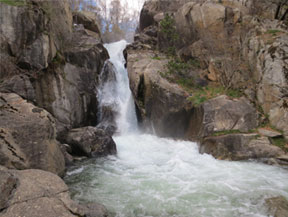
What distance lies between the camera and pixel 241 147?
10.7 metres

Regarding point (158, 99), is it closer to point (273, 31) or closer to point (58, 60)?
point (58, 60)

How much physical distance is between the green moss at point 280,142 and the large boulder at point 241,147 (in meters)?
0.33

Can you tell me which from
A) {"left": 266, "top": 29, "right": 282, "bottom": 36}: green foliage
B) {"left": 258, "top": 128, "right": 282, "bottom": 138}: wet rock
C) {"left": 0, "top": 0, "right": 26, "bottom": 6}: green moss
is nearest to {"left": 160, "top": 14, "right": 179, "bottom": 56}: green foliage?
{"left": 266, "top": 29, "right": 282, "bottom": 36}: green foliage

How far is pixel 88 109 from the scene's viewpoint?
16.1 metres

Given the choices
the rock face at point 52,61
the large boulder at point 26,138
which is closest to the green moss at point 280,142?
the large boulder at point 26,138

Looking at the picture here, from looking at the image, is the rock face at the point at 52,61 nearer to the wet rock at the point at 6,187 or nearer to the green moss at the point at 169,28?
the wet rock at the point at 6,187

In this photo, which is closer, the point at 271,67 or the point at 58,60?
the point at 271,67

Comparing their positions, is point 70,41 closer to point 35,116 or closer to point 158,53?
point 158,53

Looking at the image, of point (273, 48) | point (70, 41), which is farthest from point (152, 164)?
point (70, 41)

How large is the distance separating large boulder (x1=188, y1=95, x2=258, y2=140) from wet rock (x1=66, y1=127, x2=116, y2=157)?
5688 millimetres

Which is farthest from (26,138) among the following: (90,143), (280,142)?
(280,142)

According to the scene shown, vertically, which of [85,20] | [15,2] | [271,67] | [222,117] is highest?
[85,20]

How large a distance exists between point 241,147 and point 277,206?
16.6ft

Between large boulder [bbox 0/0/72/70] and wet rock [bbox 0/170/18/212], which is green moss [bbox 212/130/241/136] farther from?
large boulder [bbox 0/0/72/70]
